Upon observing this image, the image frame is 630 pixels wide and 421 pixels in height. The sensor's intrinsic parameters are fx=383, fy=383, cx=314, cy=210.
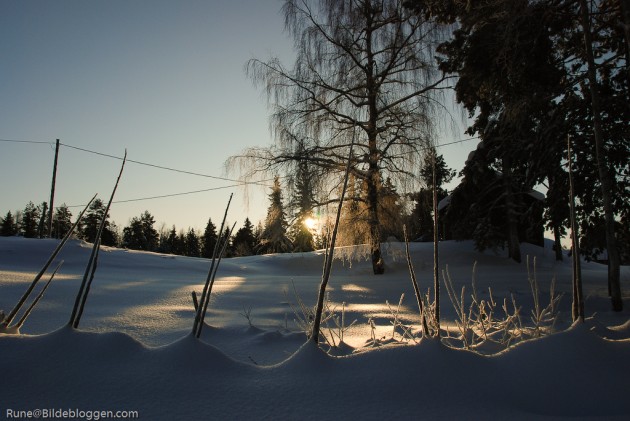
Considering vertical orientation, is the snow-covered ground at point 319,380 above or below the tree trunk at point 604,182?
below

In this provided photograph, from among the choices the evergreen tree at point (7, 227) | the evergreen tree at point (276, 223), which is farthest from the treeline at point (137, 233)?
the evergreen tree at point (276, 223)

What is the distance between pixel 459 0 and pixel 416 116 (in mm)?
5259

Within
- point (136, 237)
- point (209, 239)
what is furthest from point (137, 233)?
point (209, 239)

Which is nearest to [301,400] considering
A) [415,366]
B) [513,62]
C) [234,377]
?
[234,377]

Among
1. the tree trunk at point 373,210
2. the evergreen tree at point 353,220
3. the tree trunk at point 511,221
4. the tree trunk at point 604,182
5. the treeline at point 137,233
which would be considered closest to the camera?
the tree trunk at point 604,182

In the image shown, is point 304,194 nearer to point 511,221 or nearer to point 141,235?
point 511,221

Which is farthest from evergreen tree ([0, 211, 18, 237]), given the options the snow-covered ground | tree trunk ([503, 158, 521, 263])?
the snow-covered ground

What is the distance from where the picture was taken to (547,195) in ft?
25.1

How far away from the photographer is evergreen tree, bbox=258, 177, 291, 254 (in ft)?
39.9

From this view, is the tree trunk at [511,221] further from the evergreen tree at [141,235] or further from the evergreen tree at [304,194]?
the evergreen tree at [141,235]

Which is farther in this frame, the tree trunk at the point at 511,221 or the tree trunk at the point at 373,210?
the tree trunk at the point at 511,221

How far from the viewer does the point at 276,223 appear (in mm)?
12555

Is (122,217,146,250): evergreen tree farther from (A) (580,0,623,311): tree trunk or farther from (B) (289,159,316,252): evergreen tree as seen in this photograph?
(A) (580,0,623,311): tree trunk

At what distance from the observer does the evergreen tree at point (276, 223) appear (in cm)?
1215
